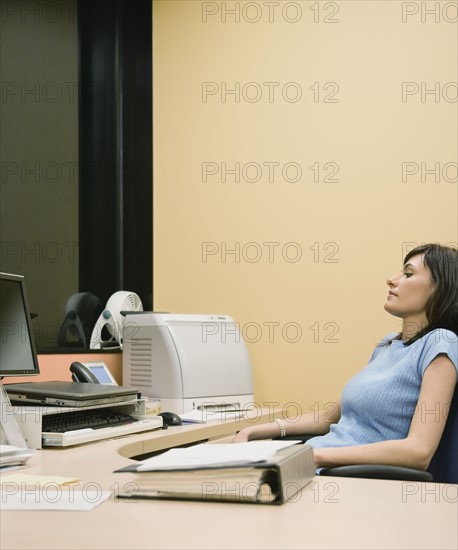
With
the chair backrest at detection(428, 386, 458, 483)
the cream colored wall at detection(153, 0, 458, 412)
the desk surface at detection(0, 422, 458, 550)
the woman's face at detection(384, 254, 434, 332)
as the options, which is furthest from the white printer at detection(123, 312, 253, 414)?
the desk surface at detection(0, 422, 458, 550)

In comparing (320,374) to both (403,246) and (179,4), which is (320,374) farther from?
(179,4)

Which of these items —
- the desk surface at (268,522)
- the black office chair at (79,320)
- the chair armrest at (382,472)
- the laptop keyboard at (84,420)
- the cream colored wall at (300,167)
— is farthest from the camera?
the black office chair at (79,320)

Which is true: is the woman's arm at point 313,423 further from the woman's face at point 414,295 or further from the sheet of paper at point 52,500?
the sheet of paper at point 52,500

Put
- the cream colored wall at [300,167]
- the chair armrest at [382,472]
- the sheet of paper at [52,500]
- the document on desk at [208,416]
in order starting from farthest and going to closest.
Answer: the cream colored wall at [300,167]
the document on desk at [208,416]
the chair armrest at [382,472]
the sheet of paper at [52,500]

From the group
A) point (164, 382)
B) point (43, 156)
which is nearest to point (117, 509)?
point (164, 382)

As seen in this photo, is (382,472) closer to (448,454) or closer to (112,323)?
(448,454)

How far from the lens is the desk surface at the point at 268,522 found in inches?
40.3

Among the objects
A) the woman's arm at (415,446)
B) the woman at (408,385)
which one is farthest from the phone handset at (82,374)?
the woman's arm at (415,446)

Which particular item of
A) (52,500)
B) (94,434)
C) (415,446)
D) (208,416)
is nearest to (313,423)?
(208,416)

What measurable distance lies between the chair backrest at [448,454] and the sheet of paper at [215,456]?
25.9 inches

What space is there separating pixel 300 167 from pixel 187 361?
1031 mm

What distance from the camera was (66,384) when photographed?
2.38 metres

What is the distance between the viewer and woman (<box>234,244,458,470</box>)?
1.84m

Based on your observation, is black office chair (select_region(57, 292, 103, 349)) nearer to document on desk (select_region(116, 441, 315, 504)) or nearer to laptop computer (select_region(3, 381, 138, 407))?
laptop computer (select_region(3, 381, 138, 407))
